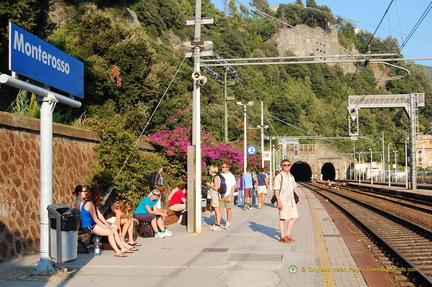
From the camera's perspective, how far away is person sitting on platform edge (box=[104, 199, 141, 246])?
10.1m

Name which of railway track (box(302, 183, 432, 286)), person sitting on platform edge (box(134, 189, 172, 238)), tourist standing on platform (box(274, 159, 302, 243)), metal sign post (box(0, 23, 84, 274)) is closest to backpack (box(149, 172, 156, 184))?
person sitting on platform edge (box(134, 189, 172, 238))

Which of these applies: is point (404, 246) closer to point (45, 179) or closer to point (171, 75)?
point (45, 179)

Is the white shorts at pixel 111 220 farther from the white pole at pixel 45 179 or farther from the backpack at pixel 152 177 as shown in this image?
the backpack at pixel 152 177

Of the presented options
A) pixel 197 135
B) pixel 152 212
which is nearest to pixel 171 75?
pixel 197 135

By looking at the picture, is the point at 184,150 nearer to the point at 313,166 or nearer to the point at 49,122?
the point at 49,122

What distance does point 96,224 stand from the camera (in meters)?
9.77

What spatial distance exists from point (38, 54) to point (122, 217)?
13.2 feet

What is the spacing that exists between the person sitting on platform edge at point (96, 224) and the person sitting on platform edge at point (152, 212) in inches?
83.1

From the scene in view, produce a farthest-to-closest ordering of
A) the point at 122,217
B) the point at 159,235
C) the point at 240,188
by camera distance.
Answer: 1. the point at 240,188
2. the point at 159,235
3. the point at 122,217

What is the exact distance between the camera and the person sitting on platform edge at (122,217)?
10.1 meters

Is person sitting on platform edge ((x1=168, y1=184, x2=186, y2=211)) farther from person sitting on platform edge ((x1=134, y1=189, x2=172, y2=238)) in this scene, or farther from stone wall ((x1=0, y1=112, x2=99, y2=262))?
stone wall ((x1=0, y1=112, x2=99, y2=262))

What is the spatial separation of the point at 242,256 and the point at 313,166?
101 metres

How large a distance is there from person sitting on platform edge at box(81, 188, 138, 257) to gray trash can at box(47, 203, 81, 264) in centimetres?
191

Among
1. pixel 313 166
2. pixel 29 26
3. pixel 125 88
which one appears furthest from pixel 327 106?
pixel 29 26
